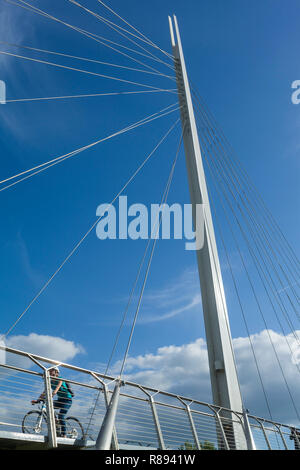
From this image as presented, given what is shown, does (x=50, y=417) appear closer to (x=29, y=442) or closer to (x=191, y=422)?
(x=29, y=442)

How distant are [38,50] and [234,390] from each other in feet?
27.0

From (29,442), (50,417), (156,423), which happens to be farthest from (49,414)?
(156,423)

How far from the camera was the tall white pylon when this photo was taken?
306 inches

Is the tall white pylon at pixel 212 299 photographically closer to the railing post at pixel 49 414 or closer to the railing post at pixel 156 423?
the railing post at pixel 156 423

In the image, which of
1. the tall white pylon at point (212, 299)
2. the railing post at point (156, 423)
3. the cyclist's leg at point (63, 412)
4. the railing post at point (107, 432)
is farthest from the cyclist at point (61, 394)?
the tall white pylon at point (212, 299)

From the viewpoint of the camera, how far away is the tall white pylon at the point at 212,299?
778 centimetres

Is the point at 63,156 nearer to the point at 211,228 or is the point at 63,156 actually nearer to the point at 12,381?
the point at 211,228

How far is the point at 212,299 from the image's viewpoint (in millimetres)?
8445

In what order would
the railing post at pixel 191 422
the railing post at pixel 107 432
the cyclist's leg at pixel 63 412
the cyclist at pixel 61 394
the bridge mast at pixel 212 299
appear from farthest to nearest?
the bridge mast at pixel 212 299 → the railing post at pixel 191 422 → the cyclist's leg at pixel 63 412 → the cyclist at pixel 61 394 → the railing post at pixel 107 432

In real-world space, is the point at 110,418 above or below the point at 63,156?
below

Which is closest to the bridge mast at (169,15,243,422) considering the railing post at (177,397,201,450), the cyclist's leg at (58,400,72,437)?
the railing post at (177,397,201,450)

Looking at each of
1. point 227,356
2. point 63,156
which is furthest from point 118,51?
point 227,356
